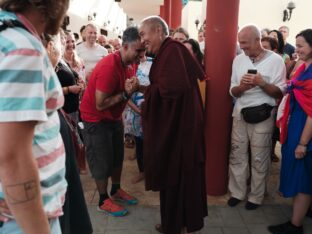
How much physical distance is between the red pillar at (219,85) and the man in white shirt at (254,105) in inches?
4.7

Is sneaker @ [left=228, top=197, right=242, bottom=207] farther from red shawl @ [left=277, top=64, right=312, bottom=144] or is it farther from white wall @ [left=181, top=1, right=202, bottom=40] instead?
white wall @ [left=181, top=1, right=202, bottom=40]

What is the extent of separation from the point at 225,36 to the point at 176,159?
1409mm

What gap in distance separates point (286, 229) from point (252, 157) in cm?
68

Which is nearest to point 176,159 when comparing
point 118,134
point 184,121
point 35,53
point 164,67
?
point 184,121

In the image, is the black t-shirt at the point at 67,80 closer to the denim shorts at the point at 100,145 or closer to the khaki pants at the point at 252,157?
the denim shorts at the point at 100,145

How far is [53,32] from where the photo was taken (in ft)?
3.24

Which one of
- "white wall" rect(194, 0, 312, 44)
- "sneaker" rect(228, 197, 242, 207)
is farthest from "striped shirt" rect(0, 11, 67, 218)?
"white wall" rect(194, 0, 312, 44)

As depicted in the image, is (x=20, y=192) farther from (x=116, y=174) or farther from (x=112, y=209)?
(x=116, y=174)

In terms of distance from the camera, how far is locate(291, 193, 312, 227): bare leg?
245cm

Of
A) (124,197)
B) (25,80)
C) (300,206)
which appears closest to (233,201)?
(300,206)

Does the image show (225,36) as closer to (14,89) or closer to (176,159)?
(176,159)

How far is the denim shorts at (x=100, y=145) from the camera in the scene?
2672mm

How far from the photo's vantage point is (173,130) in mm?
2160

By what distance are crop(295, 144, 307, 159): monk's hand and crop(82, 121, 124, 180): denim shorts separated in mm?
1559
